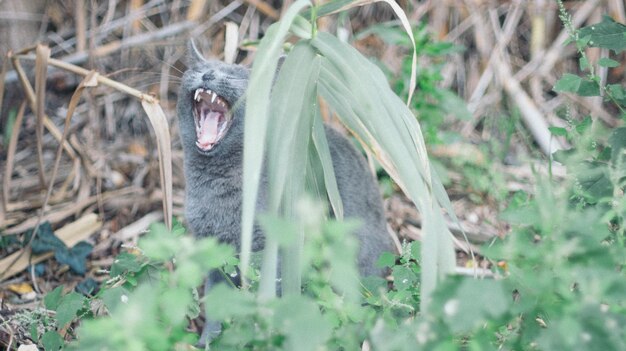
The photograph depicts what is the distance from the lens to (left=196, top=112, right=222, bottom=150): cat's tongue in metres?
2.55

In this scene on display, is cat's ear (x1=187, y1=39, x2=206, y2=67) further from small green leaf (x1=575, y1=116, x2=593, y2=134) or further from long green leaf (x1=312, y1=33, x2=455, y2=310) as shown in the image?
small green leaf (x1=575, y1=116, x2=593, y2=134)

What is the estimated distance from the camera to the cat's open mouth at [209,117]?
8.34 ft

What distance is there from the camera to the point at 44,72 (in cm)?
254

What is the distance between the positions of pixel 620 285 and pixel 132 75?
2.99 m

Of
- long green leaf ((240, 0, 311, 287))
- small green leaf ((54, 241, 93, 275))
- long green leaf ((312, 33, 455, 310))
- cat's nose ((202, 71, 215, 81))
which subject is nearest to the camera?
long green leaf ((240, 0, 311, 287))

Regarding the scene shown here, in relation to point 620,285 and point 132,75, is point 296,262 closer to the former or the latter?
point 620,285

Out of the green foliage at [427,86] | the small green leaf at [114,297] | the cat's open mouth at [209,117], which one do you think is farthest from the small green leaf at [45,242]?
the green foliage at [427,86]

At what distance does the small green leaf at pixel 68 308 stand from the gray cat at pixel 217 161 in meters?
0.69

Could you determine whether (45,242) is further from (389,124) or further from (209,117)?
(389,124)

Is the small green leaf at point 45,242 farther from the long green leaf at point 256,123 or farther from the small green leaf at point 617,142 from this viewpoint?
the small green leaf at point 617,142

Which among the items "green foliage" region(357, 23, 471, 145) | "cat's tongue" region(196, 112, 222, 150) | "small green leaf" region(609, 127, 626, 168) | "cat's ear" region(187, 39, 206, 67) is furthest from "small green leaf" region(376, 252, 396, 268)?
"green foliage" region(357, 23, 471, 145)

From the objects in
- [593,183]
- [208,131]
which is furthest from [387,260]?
[208,131]

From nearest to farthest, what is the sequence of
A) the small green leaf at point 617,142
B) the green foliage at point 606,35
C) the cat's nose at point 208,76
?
the small green leaf at point 617,142, the green foliage at point 606,35, the cat's nose at point 208,76

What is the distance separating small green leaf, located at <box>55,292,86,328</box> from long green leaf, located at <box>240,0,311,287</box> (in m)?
0.44
